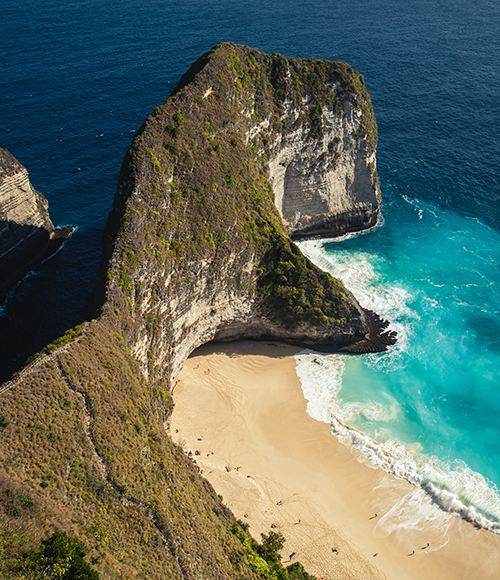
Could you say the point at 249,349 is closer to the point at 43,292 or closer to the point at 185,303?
the point at 185,303

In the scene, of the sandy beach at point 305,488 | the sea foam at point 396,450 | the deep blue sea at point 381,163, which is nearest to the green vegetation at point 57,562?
the sandy beach at point 305,488

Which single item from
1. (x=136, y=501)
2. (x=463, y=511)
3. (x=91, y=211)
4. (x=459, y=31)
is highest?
(x=459, y=31)

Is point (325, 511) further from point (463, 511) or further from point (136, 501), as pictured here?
point (136, 501)

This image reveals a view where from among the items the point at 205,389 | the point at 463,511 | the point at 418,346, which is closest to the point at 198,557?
the point at 205,389

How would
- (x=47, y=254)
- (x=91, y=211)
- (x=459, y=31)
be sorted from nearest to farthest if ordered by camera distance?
(x=47, y=254)
(x=91, y=211)
(x=459, y=31)

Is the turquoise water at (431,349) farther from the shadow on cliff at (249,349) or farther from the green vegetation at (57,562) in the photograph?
the green vegetation at (57,562)

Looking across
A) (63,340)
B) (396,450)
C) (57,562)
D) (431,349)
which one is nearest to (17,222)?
(63,340)
